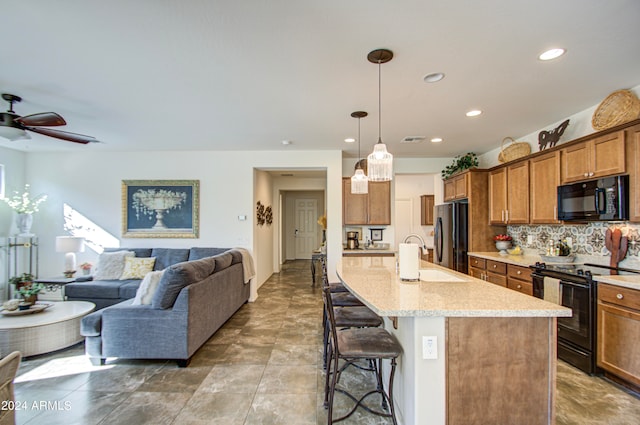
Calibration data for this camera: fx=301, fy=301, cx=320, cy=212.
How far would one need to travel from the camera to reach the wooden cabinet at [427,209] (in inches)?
326

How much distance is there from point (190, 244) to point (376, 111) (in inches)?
155

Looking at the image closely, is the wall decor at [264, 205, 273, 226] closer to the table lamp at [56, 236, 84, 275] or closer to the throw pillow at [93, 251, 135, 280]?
the throw pillow at [93, 251, 135, 280]

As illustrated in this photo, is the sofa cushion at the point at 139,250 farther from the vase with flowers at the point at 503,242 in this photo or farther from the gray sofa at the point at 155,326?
the vase with flowers at the point at 503,242

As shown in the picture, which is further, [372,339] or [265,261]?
[265,261]

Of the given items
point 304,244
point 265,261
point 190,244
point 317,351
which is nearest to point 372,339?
point 317,351

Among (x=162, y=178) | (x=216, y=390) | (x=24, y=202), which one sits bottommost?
(x=216, y=390)

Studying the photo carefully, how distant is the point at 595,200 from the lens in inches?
113

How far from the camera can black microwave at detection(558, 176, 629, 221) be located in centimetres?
266

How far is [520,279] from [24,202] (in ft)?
25.1

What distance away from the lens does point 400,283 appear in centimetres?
221

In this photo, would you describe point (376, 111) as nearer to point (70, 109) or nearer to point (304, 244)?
point (70, 109)

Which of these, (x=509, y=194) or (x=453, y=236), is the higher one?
(x=509, y=194)

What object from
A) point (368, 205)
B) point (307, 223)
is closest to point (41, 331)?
point (368, 205)

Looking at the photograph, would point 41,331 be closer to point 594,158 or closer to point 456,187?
point 594,158
